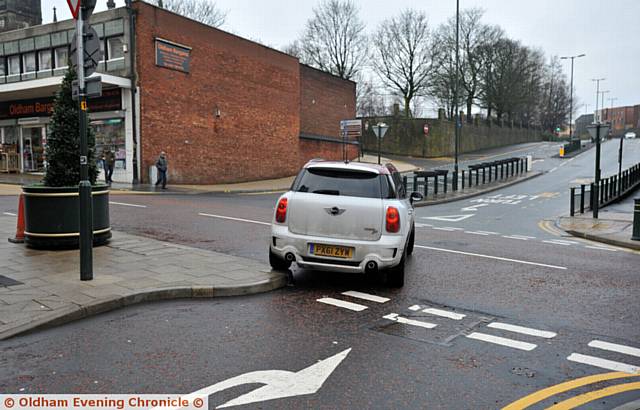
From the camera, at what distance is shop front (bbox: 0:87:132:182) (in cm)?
2595

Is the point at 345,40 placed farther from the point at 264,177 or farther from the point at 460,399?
the point at 460,399

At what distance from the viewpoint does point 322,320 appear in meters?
6.05

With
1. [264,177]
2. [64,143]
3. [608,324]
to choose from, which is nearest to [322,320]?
[608,324]

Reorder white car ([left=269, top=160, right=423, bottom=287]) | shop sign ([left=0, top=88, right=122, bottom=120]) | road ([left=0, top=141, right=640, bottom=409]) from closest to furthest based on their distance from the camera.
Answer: road ([left=0, top=141, right=640, bottom=409]) → white car ([left=269, top=160, right=423, bottom=287]) → shop sign ([left=0, top=88, right=122, bottom=120])

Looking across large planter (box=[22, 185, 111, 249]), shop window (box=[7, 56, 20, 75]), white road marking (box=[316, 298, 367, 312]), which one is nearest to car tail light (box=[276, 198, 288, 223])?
white road marking (box=[316, 298, 367, 312])

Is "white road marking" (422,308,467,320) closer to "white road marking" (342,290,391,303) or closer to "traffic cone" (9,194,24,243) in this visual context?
"white road marking" (342,290,391,303)

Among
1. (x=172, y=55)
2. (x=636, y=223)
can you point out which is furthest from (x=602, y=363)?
(x=172, y=55)

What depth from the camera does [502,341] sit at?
17.9ft

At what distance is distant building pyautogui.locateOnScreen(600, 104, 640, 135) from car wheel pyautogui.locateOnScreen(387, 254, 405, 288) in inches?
5336

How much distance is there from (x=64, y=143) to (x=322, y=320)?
19.6ft

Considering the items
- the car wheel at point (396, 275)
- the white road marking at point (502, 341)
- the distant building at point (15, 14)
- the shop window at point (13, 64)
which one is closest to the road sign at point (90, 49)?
the car wheel at point (396, 275)

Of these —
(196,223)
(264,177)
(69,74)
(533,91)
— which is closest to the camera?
(69,74)

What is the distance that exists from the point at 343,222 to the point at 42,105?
1100 inches

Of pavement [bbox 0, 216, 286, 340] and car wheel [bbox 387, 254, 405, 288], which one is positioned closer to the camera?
pavement [bbox 0, 216, 286, 340]
